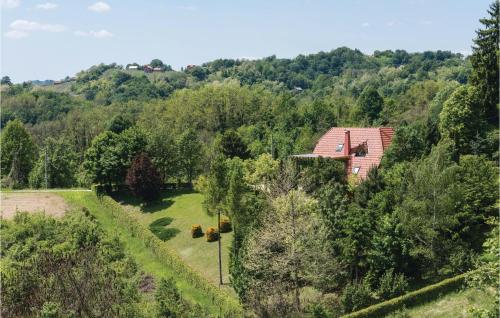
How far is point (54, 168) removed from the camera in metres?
72.8

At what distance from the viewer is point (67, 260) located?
39.0m

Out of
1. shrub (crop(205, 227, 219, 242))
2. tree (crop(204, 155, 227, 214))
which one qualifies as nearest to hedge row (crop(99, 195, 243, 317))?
shrub (crop(205, 227, 219, 242))

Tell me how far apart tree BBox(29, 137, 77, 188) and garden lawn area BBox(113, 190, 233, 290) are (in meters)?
14.1

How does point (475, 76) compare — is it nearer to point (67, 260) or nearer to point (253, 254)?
point (253, 254)

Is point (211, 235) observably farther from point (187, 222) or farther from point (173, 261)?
point (187, 222)

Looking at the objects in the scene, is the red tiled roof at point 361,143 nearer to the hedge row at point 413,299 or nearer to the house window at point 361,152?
the house window at point 361,152

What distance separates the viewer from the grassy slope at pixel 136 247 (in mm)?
38125

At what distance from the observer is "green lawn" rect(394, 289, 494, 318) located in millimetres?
27922

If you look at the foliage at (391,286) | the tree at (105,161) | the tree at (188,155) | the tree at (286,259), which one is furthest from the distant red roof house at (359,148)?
the tree at (105,161)

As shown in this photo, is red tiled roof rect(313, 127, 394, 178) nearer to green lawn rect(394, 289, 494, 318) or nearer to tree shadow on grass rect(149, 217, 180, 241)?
tree shadow on grass rect(149, 217, 180, 241)

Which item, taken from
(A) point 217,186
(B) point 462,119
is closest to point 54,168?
(A) point 217,186

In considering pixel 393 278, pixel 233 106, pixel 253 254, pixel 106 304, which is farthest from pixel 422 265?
pixel 233 106

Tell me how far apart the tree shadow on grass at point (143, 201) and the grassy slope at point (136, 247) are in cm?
Answer: 285

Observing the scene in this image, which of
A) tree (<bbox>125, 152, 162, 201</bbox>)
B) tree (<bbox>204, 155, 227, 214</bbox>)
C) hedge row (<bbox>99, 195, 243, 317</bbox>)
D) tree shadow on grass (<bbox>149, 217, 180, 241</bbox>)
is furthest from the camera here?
tree (<bbox>125, 152, 162, 201</bbox>)
